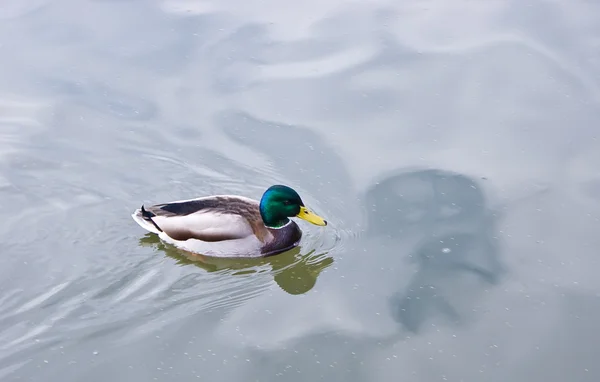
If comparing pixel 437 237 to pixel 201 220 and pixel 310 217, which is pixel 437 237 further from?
pixel 201 220

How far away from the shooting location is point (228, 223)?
22.1ft

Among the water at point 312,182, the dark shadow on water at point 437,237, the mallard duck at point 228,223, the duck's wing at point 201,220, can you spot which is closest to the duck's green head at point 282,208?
the mallard duck at point 228,223

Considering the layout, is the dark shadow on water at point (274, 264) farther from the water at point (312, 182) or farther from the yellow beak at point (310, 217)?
the yellow beak at point (310, 217)

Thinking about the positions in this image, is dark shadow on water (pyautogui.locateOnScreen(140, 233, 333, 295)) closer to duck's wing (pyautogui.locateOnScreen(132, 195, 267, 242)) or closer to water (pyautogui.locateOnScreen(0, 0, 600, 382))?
water (pyautogui.locateOnScreen(0, 0, 600, 382))

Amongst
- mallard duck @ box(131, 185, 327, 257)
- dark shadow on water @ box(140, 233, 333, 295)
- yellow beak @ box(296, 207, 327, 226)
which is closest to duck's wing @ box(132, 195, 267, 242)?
mallard duck @ box(131, 185, 327, 257)

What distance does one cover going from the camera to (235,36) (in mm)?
9188

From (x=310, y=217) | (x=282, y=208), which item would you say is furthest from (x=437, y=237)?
(x=282, y=208)

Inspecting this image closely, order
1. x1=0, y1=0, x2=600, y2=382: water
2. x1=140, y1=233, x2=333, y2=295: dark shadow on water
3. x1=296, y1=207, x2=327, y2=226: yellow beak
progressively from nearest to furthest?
x1=0, y1=0, x2=600, y2=382: water < x1=140, y1=233, x2=333, y2=295: dark shadow on water < x1=296, y1=207, x2=327, y2=226: yellow beak

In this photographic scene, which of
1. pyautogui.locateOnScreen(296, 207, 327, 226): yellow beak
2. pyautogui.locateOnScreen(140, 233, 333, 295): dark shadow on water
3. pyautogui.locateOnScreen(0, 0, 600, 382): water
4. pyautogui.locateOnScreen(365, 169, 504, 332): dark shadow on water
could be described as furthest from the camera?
pyautogui.locateOnScreen(296, 207, 327, 226): yellow beak

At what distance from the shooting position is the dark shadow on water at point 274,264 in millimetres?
6512

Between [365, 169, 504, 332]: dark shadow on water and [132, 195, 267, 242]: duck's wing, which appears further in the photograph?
[132, 195, 267, 242]: duck's wing

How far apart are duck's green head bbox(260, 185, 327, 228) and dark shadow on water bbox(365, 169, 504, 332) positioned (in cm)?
45

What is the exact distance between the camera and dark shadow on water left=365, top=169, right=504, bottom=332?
598 cm

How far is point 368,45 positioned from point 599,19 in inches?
90.8
